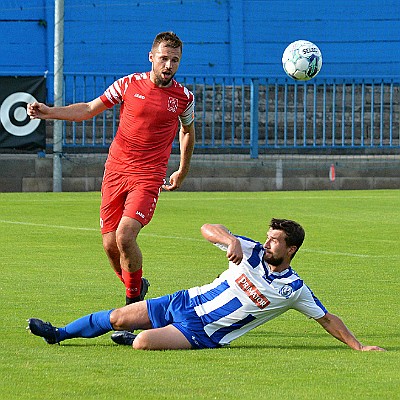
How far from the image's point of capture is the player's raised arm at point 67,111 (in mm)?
8992

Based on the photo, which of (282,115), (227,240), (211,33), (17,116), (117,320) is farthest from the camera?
(211,33)

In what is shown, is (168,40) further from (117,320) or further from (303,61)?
(303,61)

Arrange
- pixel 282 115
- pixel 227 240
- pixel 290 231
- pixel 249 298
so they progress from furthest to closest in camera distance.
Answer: pixel 282 115, pixel 249 298, pixel 290 231, pixel 227 240

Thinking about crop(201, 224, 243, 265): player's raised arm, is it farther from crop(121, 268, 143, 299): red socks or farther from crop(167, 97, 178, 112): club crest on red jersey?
crop(167, 97, 178, 112): club crest on red jersey

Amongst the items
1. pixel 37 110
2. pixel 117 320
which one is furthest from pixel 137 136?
pixel 117 320

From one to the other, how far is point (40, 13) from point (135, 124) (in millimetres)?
20120

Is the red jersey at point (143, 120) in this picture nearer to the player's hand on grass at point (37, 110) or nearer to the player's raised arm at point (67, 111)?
the player's raised arm at point (67, 111)

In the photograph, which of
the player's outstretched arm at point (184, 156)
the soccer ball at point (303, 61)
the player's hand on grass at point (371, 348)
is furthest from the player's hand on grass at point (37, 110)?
the soccer ball at point (303, 61)

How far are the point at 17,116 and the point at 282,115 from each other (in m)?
7.04

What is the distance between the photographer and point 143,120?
9.38m

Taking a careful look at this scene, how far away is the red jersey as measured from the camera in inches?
367

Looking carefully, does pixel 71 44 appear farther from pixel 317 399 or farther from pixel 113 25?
pixel 317 399

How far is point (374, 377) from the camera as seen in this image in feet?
21.3

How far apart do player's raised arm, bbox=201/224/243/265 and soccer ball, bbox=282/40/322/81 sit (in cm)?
1129
